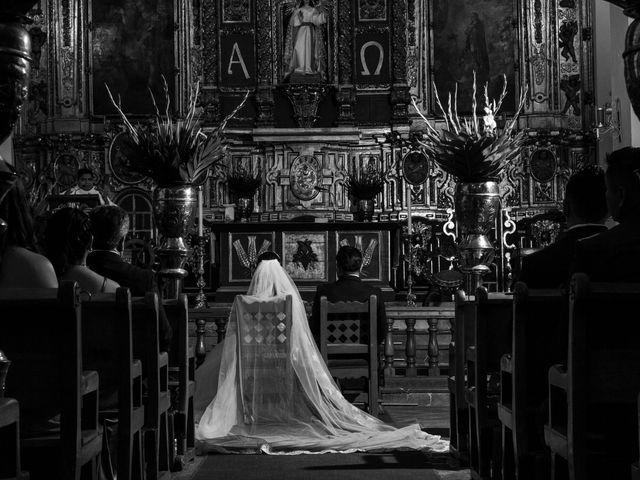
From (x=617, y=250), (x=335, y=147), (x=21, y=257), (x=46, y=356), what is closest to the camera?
(x=46, y=356)

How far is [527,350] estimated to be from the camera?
4602 mm

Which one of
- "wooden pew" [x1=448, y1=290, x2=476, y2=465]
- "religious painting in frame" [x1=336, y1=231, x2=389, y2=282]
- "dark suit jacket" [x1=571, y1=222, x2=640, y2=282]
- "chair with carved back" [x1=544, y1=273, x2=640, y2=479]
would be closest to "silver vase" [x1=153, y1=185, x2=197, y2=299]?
"wooden pew" [x1=448, y1=290, x2=476, y2=465]

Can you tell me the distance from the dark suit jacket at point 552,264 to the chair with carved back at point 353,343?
3301 millimetres

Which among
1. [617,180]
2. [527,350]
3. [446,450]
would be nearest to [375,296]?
[446,450]

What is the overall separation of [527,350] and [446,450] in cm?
247

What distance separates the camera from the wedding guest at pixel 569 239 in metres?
4.96

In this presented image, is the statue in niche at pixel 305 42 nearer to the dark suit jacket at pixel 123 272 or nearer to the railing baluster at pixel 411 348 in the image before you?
the railing baluster at pixel 411 348

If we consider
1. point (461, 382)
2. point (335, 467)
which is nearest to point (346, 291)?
point (461, 382)

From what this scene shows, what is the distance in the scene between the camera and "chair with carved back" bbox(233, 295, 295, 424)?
7629 millimetres

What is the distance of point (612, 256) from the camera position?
3.89m

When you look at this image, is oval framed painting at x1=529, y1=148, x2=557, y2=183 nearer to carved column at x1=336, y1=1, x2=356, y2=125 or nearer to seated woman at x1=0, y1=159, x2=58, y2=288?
carved column at x1=336, y1=1, x2=356, y2=125

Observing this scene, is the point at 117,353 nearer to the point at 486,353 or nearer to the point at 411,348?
the point at 486,353

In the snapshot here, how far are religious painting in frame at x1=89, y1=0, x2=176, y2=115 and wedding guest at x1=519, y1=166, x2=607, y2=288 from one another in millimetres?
11915

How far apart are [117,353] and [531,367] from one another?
175 centimetres
